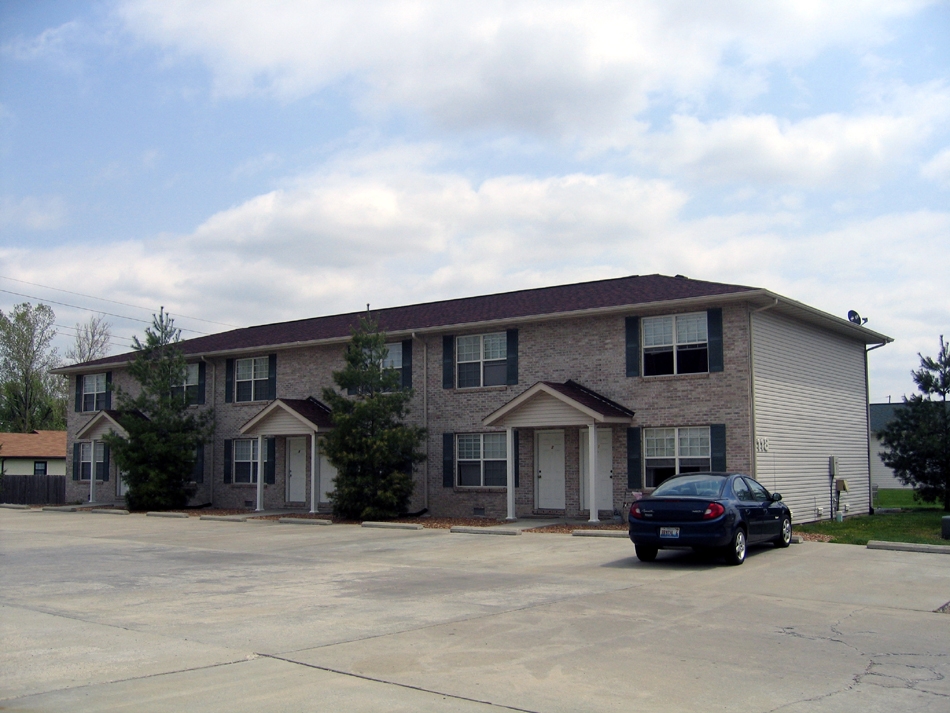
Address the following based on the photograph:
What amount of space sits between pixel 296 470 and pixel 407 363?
578cm

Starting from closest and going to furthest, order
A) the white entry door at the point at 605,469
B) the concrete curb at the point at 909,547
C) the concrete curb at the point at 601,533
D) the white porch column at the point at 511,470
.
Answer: the concrete curb at the point at 909,547
the concrete curb at the point at 601,533
the white entry door at the point at 605,469
the white porch column at the point at 511,470

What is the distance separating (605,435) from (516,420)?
2237 mm

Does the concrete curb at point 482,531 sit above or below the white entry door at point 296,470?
below

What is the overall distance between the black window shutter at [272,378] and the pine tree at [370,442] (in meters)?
5.70

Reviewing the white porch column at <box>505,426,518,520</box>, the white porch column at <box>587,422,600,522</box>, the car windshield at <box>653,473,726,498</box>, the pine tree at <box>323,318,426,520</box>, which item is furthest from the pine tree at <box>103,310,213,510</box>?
the car windshield at <box>653,473,726,498</box>

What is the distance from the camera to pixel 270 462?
2981 centimetres

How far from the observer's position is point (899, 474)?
27922mm

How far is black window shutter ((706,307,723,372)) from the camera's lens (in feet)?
68.5

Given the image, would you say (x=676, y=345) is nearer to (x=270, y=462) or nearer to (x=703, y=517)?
(x=703, y=517)

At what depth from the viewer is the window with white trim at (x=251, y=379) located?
3086 centimetres

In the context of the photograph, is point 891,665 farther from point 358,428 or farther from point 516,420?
point 358,428

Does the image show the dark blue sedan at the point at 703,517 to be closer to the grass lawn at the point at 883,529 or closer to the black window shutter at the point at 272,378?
the grass lawn at the point at 883,529

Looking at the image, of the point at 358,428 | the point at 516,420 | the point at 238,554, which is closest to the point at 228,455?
the point at 358,428

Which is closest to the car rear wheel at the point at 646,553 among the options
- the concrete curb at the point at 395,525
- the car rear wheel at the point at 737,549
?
the car rear wheel at the point at 737,549
